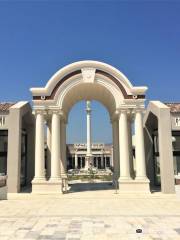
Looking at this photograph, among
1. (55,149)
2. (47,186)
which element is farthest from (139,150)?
(47,186)

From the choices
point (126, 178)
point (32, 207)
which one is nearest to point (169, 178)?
point (126, 178)

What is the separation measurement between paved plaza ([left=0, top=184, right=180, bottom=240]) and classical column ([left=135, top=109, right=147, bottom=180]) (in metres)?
5.44

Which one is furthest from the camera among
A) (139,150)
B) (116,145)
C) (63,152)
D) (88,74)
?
(116,145)

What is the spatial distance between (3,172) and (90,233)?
67.6 feet

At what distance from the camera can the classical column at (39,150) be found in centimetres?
2542

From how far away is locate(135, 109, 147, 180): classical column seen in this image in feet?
83.1

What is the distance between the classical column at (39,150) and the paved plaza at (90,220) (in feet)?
17.9

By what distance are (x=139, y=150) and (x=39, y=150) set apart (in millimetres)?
8744

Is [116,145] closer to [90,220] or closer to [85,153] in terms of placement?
[90,220]

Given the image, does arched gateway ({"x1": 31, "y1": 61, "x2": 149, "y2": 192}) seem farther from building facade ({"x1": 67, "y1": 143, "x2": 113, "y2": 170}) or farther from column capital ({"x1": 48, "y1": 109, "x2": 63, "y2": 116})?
building facade ({"x1": 67, "y1": 143, "x2": 113, "y2": 170})

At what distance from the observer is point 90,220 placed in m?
13.6

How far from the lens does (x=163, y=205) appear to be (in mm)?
18359

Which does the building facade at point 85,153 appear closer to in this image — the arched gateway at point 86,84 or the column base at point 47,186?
the arched gateway at point 86,84

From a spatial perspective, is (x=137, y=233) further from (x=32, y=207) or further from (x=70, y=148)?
(x=70, y=148)
